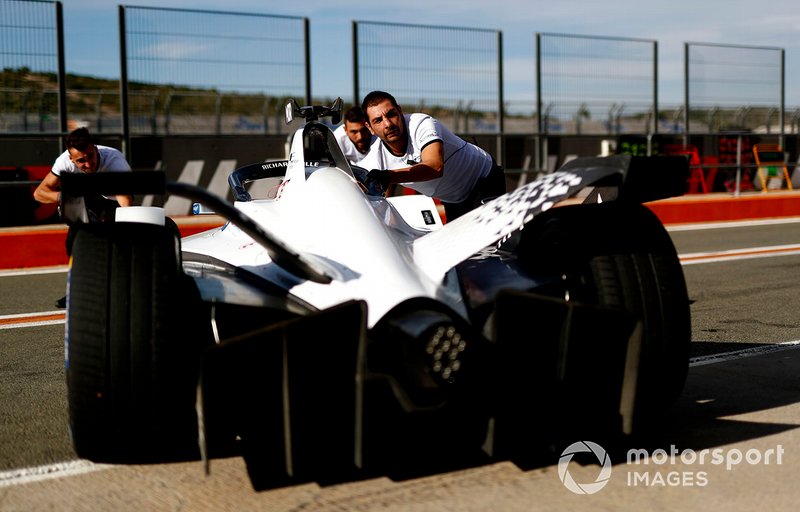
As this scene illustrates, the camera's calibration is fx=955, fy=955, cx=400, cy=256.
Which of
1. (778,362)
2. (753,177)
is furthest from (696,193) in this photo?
(778,362)

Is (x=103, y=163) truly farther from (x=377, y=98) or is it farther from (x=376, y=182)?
(x=376, y=182)

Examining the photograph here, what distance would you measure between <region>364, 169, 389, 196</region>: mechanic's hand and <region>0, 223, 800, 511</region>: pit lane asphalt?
160 centimetres

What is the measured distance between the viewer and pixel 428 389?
3.08 m

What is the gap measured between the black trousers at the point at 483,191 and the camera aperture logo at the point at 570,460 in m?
2.80

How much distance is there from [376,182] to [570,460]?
1777 mm

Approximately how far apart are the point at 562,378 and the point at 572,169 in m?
0.99

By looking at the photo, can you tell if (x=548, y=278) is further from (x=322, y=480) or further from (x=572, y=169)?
(x=322, y=480)

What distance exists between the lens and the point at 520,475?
3443 mm

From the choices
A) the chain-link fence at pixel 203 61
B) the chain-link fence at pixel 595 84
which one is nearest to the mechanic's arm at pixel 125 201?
the chain-link fence at pixel 203 61

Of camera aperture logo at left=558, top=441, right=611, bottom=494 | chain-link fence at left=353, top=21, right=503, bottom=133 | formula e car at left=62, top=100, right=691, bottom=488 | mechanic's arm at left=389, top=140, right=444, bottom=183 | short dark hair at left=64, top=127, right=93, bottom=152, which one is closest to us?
formula e car at left=62, top=100, right=691, bottom=488

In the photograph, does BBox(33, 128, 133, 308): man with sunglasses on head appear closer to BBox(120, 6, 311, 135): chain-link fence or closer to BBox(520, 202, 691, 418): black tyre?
BBox(520, 202, 691, 418): black tyre

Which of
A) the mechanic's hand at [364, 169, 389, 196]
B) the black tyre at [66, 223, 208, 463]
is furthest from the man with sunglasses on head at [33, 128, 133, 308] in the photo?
the black tyre at [66, 223, 208, 463]

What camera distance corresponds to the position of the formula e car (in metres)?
3.01

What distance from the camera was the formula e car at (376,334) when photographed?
301 cm
